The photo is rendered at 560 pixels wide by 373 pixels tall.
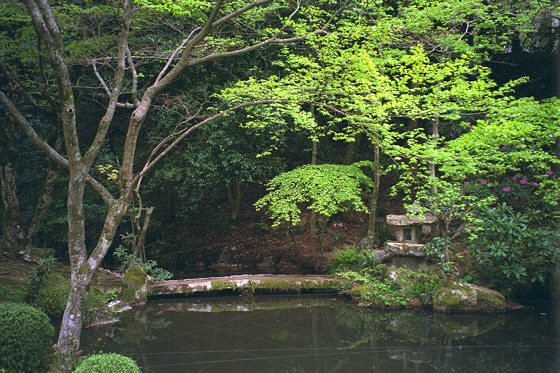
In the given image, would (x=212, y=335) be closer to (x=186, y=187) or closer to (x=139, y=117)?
(x=139, y=117)

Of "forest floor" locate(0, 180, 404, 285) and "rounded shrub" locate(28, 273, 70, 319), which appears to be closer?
"rounded shrub" locate(28, 273, 70, 319)

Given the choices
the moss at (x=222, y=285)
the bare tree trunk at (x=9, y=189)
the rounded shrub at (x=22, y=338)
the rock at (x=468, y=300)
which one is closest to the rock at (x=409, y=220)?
the rock at (x=468, y=300)

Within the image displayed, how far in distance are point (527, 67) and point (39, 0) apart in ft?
37.4

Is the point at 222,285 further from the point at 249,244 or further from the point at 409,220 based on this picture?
the point at 409,220

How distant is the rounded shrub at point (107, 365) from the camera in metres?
3.43

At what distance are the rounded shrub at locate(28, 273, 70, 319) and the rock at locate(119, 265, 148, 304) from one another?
110 centimetres

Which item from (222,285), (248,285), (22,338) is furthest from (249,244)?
(22,338)

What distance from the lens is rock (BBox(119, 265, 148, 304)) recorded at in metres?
7.39

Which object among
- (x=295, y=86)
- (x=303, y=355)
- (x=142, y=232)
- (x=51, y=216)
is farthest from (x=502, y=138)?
(x=51, y=216)

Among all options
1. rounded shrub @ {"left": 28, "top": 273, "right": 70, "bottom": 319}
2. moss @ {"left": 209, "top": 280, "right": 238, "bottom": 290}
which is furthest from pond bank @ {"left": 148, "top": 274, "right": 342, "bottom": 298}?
rounded shrub @ {"left": 28, "top": 273, "right": 70, "bottom": 319}

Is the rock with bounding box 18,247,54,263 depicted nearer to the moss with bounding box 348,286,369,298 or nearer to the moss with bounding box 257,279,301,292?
the moss with bounding box 257,279,301,292

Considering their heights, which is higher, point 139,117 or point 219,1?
point 219,1

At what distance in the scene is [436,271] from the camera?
8.16 metres

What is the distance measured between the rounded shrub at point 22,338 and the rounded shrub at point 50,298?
2067mm
